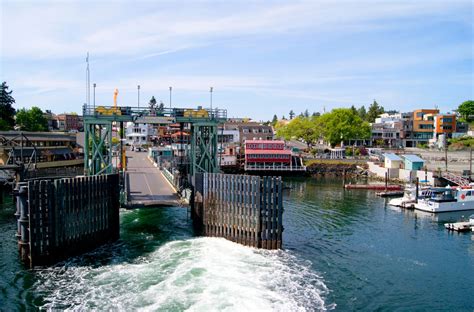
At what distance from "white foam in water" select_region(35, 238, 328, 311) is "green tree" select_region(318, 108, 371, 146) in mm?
86209

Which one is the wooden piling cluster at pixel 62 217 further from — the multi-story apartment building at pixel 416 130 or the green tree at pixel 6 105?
the multi-story apartment building at pixel 416 130

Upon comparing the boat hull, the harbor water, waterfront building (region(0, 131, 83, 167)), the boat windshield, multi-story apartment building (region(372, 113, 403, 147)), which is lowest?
the harbor water

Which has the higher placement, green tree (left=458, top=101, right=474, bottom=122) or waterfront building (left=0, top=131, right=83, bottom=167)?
green tree (left=458, top=101, right=474, bottom=122)

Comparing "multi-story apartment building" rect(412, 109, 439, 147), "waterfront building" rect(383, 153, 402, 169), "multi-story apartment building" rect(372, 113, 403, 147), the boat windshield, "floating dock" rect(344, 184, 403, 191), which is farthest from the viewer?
"multi-story apartment building" rect(372, 113, 403, 147)

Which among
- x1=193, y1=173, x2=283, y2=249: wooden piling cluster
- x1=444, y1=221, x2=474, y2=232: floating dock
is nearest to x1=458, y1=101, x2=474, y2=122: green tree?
x1=444, y1=221, x2=474, y2=232: floating dock

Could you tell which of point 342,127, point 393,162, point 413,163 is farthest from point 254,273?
point 342,127

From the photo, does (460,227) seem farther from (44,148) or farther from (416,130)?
(416,130)

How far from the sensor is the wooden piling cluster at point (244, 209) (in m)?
34.3

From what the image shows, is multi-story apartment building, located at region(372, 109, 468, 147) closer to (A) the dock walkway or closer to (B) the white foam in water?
(A) the dock walkway

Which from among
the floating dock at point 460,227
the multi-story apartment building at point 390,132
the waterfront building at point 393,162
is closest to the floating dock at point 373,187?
the waterfront building at point 393,162

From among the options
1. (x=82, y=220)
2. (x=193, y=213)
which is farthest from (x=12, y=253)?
(x=193, y=213)

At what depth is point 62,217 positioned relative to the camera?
101 ft

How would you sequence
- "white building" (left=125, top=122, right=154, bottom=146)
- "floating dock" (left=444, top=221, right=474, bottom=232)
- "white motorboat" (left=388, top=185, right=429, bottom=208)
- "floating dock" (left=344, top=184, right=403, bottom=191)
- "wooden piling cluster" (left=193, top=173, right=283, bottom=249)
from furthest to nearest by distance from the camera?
"white building" (left=125, top=122, right=154, bottom=146), "floating dock" (left=344, top=184, right=403, bottom=191), "white motorboat" (left=388, top=185, right=429, bottom=208), "floating dock" (left=444, top=221, right=474, bottom=232), "wooden piling cluster" (left=193, top=173, right=283, bottom=249)

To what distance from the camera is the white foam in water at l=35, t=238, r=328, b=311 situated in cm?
2370
